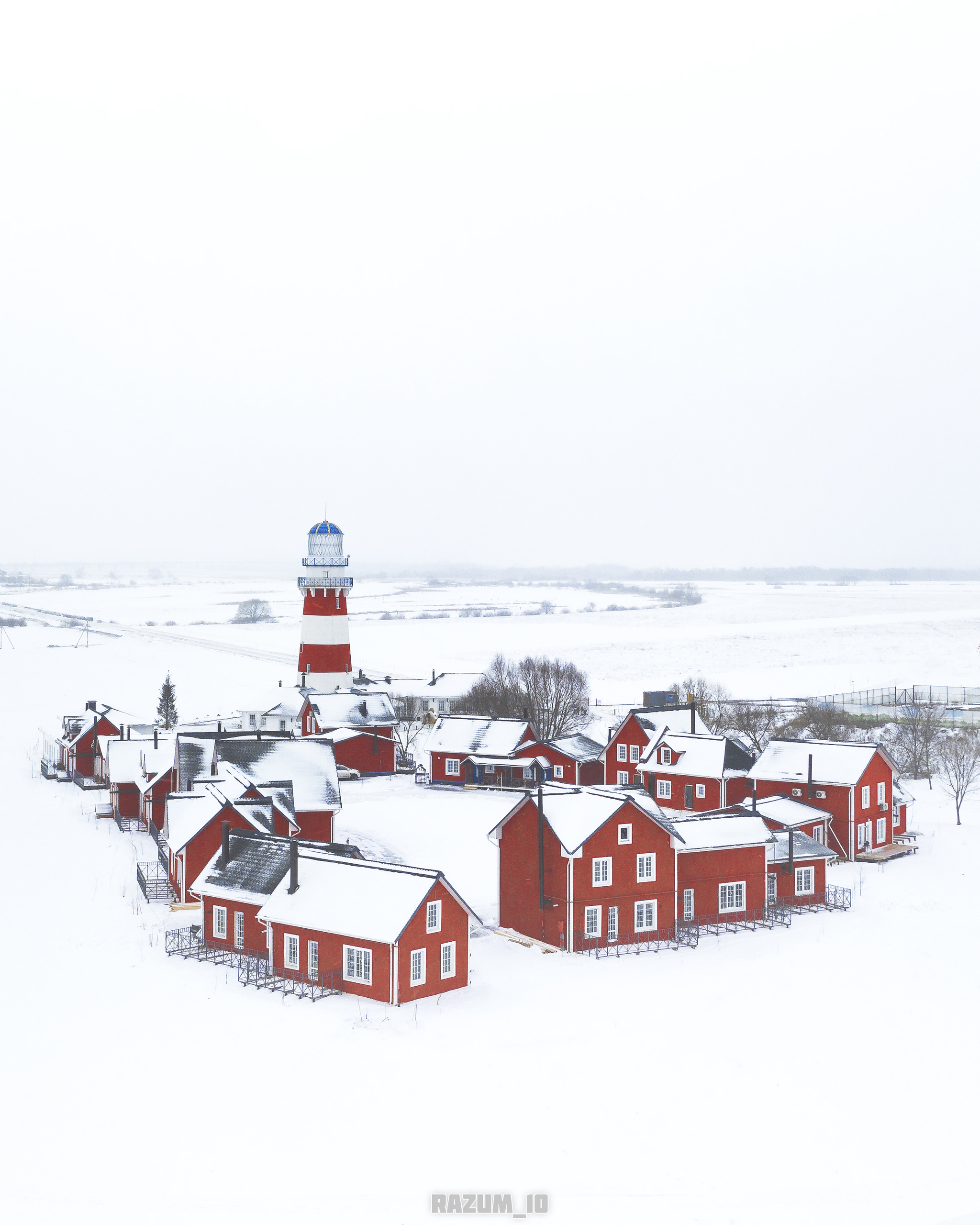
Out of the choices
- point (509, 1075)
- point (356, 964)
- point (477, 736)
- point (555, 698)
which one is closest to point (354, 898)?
point (356, 964)

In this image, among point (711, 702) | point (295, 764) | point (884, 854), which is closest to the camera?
point (884, 854)

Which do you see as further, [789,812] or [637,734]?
[637,734]

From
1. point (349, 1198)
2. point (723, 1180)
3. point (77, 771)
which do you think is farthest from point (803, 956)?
point (77, 771)

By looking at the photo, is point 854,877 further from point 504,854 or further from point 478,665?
point 478,665

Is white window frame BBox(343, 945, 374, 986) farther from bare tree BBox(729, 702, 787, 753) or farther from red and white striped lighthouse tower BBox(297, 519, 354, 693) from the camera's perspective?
red and white striped lighthouse tower BBox(297, 519, 354, 693)

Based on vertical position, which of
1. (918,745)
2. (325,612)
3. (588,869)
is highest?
(325,612)

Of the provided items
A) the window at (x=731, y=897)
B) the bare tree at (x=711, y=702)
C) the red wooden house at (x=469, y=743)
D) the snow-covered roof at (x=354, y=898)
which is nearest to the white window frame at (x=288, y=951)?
the snow-covered roof at (x=354, y=898)

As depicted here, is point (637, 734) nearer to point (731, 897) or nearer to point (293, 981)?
point (731, 897)

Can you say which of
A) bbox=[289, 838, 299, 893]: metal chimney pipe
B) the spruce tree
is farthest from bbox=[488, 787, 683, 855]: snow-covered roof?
the spruce tree
